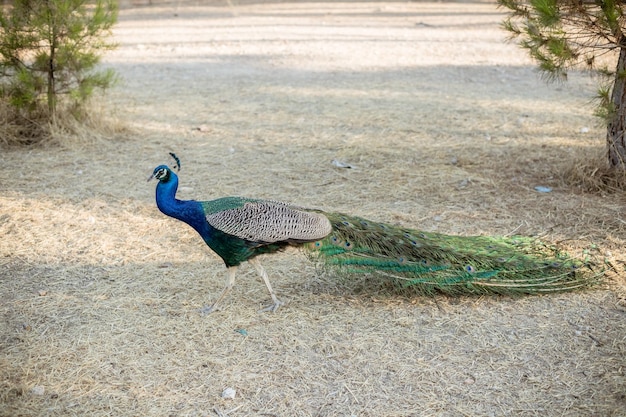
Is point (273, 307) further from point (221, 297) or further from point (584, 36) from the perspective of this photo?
point (584, 36)

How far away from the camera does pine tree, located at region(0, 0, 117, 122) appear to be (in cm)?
625

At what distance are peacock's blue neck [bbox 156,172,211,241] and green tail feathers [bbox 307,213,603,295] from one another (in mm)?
599

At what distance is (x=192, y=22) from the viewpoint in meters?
13.9

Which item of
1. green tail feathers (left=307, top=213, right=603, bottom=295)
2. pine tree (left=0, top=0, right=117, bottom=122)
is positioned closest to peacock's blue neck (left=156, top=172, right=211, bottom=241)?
green tail feathers (left=307, top=213, right=603, bottom=295)

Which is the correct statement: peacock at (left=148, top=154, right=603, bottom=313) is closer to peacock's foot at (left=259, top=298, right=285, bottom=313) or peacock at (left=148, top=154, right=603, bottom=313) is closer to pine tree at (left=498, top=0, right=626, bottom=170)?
peacock's foot at (left=259, top=298, right=285, bottom=313)

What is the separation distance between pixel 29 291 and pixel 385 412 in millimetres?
2281

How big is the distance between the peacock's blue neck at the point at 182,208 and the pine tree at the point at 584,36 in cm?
287

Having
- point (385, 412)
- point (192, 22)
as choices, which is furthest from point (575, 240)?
point (192, 22)

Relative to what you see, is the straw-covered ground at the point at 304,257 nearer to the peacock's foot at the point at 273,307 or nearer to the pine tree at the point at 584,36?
the peacock's foot at the point at 273,307

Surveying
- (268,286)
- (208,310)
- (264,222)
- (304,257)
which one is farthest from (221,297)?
(304,257)

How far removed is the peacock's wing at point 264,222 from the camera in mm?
3375

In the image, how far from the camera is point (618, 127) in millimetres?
5168

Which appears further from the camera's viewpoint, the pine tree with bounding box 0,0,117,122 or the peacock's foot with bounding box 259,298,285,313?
the pine tree with bounding box 0,0,117,122

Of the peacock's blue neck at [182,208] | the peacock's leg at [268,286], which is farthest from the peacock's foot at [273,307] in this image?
the peacock's blue neck at [182,208]
